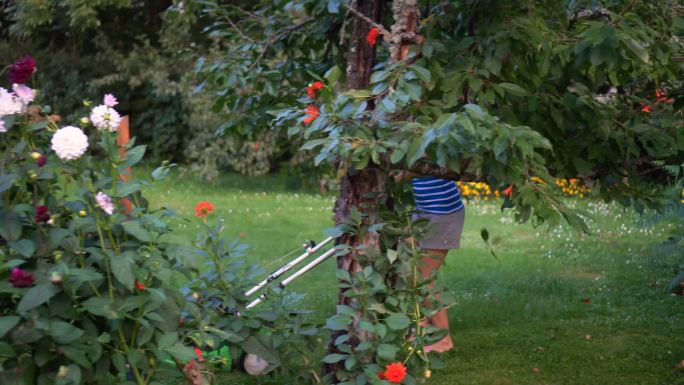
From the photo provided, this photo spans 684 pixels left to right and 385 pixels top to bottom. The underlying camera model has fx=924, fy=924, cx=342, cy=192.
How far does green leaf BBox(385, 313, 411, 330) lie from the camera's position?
11.1 ft

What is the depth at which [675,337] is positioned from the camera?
5.60 metres

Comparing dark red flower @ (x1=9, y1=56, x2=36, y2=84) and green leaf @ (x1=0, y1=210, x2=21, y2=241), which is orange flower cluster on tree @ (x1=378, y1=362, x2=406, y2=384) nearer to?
green leaf @ (x1=0, y1=210, x2=21, y2=241)

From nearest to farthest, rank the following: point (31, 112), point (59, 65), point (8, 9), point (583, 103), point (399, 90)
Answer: point (31, 112) < point (399, 90) < point (583, 103) < point (8, 9) < point (59, 65)

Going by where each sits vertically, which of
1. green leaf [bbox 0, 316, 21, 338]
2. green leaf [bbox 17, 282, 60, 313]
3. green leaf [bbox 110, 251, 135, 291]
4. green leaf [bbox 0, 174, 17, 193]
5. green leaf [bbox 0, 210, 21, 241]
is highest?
green leaf [bbox 0, 174, 17, 193]

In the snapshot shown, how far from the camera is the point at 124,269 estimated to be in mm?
2811

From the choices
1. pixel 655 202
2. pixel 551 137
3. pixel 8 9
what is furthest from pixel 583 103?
pixel 8 9

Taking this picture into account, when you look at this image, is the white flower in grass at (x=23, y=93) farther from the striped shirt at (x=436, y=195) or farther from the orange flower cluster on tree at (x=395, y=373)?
the striped shirt at (x=436, y=195)

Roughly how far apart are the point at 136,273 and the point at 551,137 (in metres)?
2.28

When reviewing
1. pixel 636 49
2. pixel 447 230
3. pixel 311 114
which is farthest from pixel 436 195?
pixel 636 49

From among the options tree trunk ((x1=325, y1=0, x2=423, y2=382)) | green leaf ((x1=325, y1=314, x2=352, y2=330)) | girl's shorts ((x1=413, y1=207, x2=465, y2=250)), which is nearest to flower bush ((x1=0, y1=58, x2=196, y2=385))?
green leaf ((x1=325, y1=314, x2=352, y2=330))

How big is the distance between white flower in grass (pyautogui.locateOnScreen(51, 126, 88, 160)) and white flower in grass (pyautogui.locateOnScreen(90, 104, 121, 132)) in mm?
165

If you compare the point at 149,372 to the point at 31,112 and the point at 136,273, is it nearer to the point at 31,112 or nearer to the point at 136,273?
the point at 136,273

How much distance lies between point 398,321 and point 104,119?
1.27 m

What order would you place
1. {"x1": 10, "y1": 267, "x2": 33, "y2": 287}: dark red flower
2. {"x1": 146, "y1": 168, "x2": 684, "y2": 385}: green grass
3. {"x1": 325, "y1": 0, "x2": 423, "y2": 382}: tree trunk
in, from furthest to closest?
{"x1": 146, "y1": 168, "x2": 684, "y2": 385}: green grass
{"x1": 325, "y1": 0, "x2": 423, "y2": 382}: tree trunk
{"x1": 10, "y1": 267, "x2": 33, "y2": 287}: dark red flower
